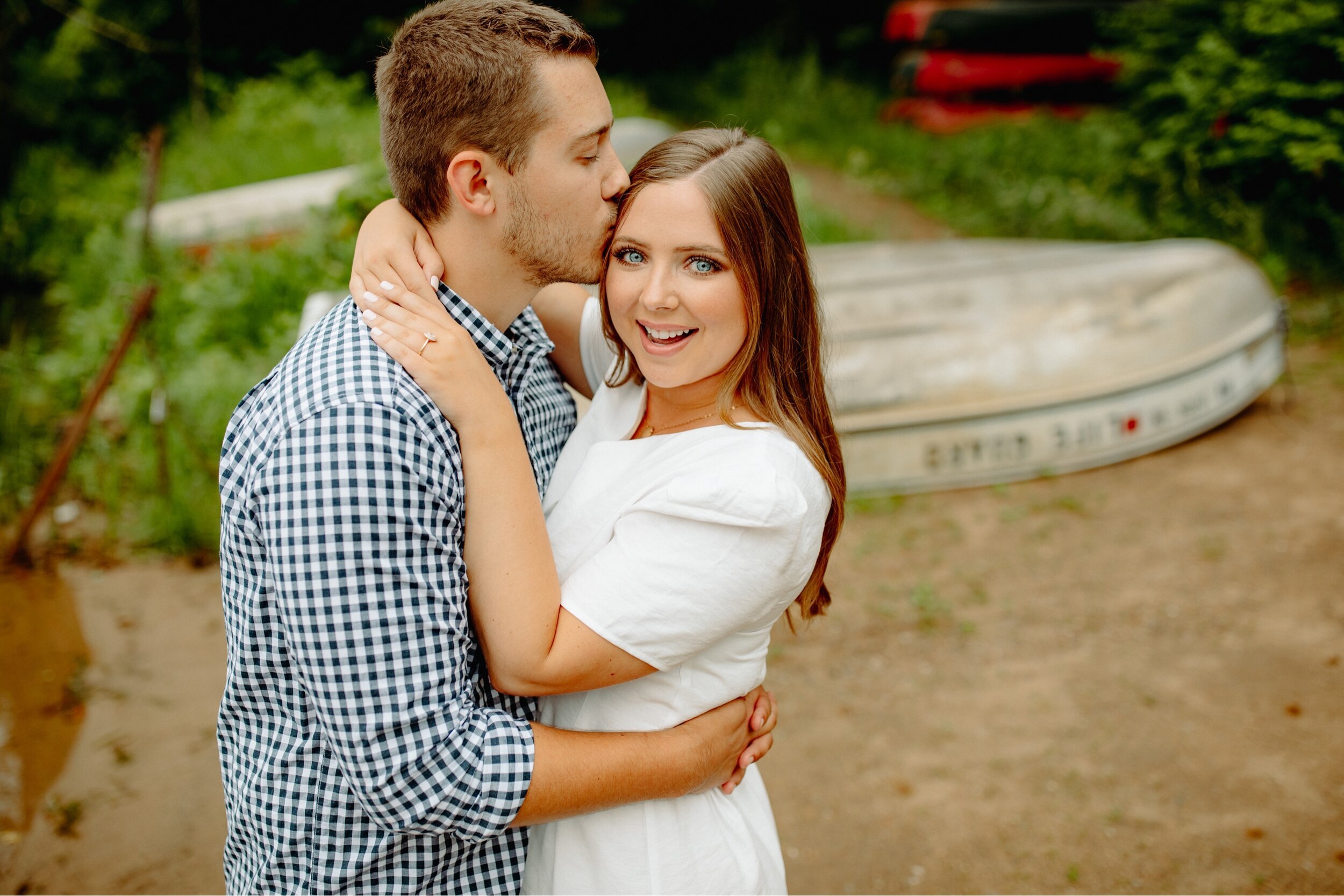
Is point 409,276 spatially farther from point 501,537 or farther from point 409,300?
point 501,537

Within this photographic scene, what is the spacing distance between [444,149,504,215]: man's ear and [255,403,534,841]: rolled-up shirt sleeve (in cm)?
45

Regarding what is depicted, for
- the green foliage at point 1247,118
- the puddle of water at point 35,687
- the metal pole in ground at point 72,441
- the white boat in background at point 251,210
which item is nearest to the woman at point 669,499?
the puddle of water at point 35,687

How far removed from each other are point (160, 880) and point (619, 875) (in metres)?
2.29

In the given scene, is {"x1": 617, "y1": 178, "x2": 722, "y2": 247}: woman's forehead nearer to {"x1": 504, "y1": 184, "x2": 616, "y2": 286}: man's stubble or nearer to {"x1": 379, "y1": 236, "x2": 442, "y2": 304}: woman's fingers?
{"x1": 504, "y1": 184, "x2": 616, "y2": 286}: man's stubble

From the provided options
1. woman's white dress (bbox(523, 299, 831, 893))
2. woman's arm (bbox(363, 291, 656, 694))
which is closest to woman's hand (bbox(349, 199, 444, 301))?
woman's arm (bbox(363, 291, 656, 694))

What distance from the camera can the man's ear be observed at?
1.65 meters

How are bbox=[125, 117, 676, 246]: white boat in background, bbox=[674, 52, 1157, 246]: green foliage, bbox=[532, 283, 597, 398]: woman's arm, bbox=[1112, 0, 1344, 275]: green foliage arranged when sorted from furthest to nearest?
bbox=[674, 52, 1157, 246]: green foliage → bbox=[125, 117, 676, 246]: white boat in background → bbox=[1112, 0, 1344, 275]: green foliage → bbox=[532, 283, 597, 398]: woman's arm

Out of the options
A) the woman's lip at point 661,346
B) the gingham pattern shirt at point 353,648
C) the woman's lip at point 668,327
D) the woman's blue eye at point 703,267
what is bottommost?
the gingham pattern shirt at point 353,648

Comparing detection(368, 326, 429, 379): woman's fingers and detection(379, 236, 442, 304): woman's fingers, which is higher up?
detection(379, 236, 442, 304): woman's fingers

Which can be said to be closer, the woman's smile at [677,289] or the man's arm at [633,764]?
the man's arm at [633,764]

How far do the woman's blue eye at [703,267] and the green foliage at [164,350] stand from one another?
14.1ft

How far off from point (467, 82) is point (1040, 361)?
15.7 feet

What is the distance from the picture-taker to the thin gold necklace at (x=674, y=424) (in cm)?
181

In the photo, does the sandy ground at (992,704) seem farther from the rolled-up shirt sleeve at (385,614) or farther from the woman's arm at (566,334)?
the rolled-up shirt sleeve at (385,614)
